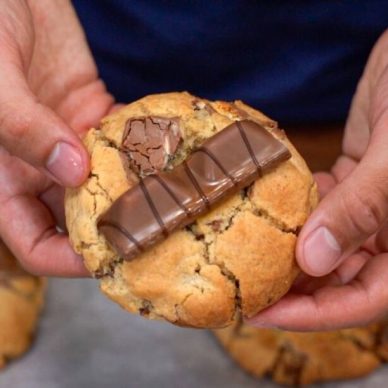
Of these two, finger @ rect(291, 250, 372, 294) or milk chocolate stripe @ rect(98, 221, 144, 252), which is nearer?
milk chocolate stripe @ rect(98, 221, 144, 252)

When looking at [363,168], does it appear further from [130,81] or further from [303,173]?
[130,81]

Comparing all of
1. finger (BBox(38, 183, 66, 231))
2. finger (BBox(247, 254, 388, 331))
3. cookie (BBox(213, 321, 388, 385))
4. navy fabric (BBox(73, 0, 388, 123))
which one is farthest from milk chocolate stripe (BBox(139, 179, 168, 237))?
cookie (BBox(213, 321, 388, 385))

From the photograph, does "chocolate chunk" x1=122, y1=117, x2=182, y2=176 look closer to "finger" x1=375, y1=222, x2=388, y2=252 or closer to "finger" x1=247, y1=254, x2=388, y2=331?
"finger" x1=247, y1=254, x2=388, y2=331

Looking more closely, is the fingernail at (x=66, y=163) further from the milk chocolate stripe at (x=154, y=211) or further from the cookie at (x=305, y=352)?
the cookie at (x=305, y=352)

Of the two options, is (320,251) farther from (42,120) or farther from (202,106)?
(42,120)

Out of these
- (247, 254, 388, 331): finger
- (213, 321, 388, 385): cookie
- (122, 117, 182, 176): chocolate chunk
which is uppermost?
(122, 117, 182, 176): chocolate chunk

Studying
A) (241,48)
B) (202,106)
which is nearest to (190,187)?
(202,106)

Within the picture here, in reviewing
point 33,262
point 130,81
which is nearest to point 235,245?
point 33,262
